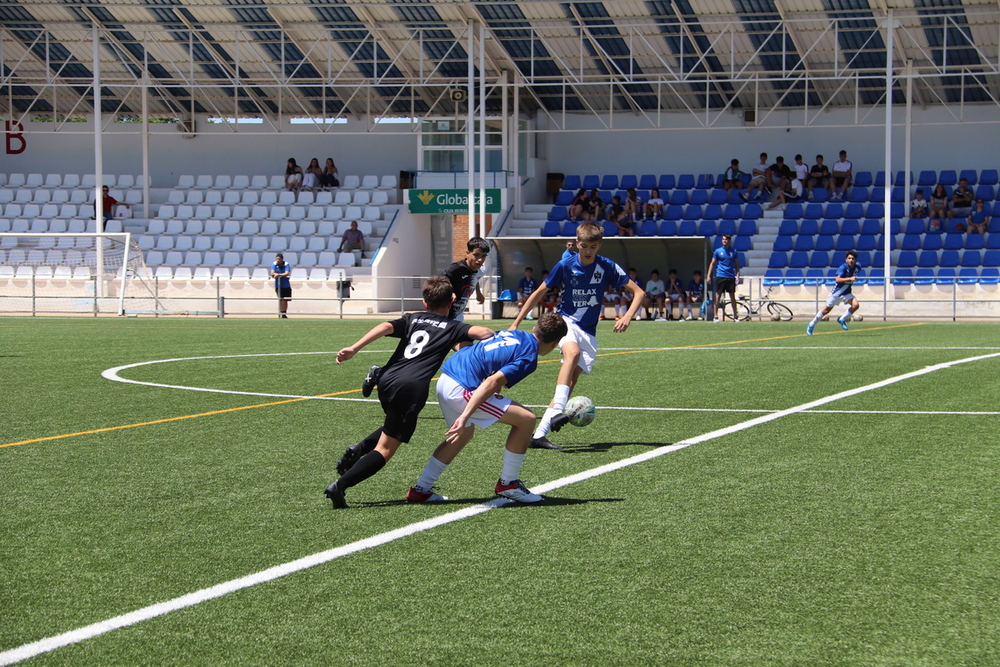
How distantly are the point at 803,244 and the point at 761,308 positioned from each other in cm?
431

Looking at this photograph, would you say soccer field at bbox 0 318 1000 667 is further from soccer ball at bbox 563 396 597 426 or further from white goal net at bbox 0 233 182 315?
white goal net at bbox 0 233 182 315

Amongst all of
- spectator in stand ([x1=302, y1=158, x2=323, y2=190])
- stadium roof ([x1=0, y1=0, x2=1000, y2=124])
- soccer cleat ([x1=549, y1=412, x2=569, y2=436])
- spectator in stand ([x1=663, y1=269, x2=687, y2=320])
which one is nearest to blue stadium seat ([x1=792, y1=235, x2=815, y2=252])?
stadium roof ([x1=0, y1=0, x2=1000, y2=124])

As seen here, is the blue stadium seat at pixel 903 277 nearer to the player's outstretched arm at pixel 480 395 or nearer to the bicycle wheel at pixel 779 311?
the bicycle wheel at pixel 779 311

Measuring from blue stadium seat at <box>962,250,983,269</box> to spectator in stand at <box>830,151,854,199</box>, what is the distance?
4779mm

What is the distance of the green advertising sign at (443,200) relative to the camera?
120 ft

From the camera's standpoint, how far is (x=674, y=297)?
1212 inches

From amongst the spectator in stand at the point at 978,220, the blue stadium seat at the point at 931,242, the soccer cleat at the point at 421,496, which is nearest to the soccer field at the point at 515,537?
the soccer cleat at the point at 421,496

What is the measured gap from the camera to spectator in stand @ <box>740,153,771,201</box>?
3672 centimetres

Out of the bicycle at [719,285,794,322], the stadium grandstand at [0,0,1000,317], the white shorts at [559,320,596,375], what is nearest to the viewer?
the white shorts at [559,320,596,375]

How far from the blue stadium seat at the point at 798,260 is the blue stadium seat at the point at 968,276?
13.1 ft

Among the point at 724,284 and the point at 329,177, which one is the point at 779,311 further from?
the point at 329,177

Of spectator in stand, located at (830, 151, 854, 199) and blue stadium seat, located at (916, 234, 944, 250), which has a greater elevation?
spectator in stand, located at (830, 151, 854, 199)

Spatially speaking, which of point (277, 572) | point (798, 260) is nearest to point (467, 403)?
point (277, 572)

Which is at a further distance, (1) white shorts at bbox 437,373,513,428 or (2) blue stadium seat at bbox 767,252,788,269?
(2) blue stadium seat at bbox 767,252,788,269
